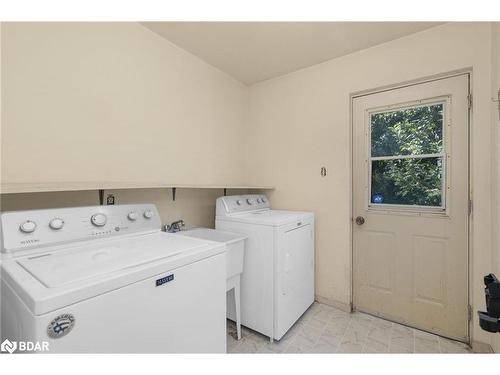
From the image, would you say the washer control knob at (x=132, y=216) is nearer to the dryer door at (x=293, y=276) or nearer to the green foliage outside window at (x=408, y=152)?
the dryer door at (x=293, y=276)

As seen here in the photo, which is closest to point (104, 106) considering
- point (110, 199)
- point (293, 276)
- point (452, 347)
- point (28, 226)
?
point (110, 199)

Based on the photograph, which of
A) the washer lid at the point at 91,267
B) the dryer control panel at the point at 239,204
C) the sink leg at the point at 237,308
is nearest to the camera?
the washer lid at the point at 91,267

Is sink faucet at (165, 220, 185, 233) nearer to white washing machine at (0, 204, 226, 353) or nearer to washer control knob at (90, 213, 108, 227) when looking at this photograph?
white washing machine at (0, 204, 226, 353)

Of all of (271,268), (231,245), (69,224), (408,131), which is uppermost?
(408,131)

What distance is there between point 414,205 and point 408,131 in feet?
2.02

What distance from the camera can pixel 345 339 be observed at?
1843mm

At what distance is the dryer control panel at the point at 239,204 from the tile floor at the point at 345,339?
0.96 meters

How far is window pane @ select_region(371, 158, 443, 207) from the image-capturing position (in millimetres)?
1896

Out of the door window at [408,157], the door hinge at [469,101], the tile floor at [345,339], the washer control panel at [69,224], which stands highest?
the door hinge at [469,101]

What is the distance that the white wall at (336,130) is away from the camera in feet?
5.46

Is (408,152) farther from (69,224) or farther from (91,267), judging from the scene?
(69,224)

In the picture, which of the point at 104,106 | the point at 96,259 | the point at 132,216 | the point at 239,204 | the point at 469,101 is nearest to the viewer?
the point at 96,259

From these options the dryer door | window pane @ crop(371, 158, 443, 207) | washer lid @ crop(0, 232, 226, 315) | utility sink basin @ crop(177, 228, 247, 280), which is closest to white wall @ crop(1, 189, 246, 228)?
utility sink basin @ crop(177, 228, 247, 280)

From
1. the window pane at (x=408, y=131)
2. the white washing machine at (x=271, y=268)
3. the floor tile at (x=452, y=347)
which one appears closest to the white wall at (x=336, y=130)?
the floor tile at (x=452, y=347)
